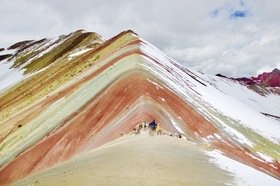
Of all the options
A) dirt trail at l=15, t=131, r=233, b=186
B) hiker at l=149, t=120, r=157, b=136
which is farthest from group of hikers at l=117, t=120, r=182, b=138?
dirt trail at l=15, t=131, r=233, b=186

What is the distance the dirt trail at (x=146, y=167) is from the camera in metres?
14.1

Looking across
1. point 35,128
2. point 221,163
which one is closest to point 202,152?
point 221,163

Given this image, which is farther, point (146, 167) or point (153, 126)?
point (153, 126)

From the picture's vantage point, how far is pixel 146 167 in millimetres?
15289

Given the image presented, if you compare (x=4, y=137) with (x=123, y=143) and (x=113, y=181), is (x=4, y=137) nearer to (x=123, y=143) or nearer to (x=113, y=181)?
(x=123, y=143)

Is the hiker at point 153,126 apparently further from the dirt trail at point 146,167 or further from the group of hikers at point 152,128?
the dirt trail at point 146,167

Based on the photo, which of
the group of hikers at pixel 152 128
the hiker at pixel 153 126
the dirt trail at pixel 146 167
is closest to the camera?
the dirt trail at pixel 146 167

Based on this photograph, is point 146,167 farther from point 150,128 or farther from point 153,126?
point 153,126

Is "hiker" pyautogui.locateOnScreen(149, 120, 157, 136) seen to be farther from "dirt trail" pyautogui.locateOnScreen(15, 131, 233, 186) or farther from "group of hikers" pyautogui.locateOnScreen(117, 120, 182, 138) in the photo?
"dirt trail" pyautogui.locateOnScreen(15, 131, 233, 186)

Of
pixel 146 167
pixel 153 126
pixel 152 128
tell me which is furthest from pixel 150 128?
pixel 146 167

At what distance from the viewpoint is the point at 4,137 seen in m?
42.6

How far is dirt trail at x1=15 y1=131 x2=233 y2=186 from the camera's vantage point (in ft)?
46.3

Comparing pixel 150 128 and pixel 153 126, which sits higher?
pixel 153 126

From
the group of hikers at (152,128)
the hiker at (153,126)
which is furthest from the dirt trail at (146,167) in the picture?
the hiker at (153,126)
